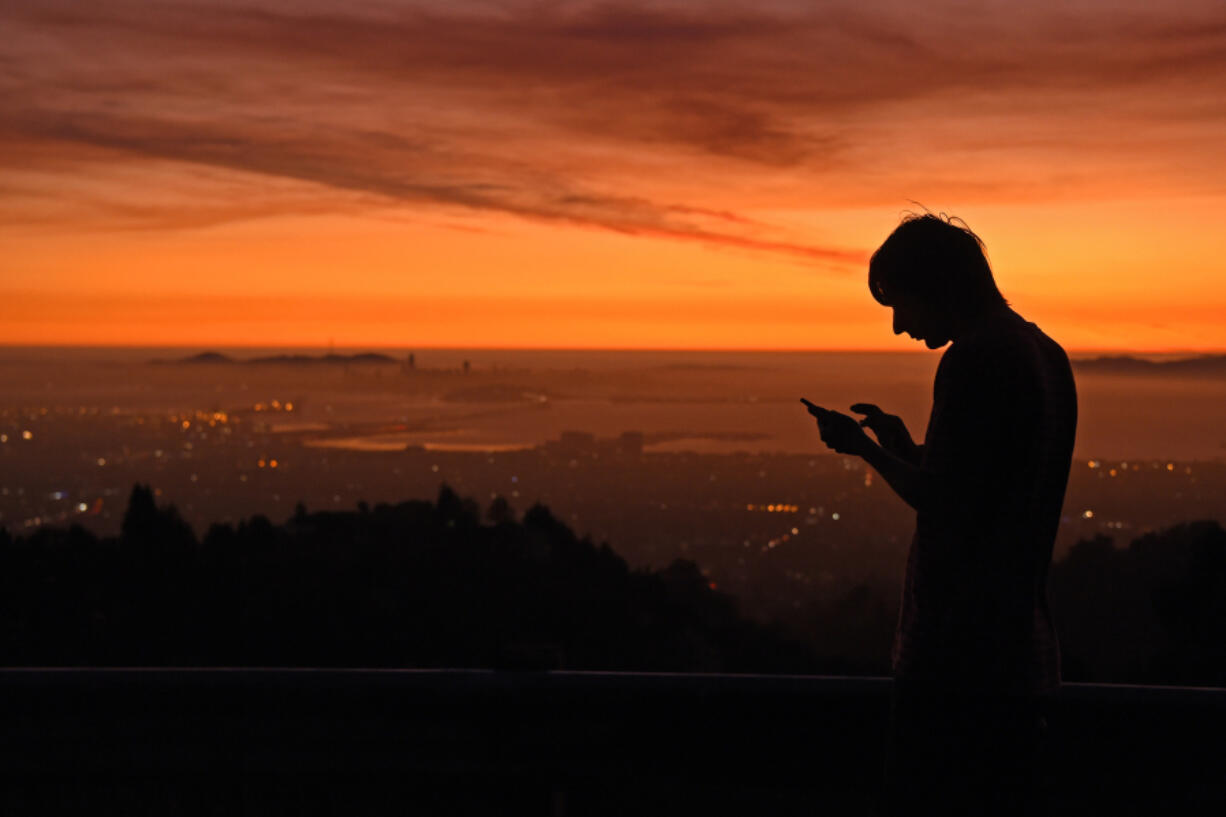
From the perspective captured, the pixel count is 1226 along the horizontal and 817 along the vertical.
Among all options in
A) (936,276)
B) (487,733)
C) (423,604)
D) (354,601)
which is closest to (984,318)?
(936,276)

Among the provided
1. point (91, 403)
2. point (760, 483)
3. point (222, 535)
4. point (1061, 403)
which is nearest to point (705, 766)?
point (1061, 403)

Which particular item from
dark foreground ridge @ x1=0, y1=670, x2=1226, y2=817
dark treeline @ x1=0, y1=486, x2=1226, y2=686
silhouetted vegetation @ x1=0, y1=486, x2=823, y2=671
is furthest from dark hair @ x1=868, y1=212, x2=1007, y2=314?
silhouetted vegetation @ x1=0, y1=486, x2=823, y2=671

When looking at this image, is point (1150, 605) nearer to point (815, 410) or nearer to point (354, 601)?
point (354, 601)

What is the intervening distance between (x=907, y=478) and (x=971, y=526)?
160 mm

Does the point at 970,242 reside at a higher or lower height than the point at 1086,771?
higher

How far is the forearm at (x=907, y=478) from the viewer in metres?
2.21

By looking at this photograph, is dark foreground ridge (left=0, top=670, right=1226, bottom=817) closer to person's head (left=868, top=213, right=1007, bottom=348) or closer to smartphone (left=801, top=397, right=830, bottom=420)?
smartphone (left=801, top=397, right=830, bottom=420)

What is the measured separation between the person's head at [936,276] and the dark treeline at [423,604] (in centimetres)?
912

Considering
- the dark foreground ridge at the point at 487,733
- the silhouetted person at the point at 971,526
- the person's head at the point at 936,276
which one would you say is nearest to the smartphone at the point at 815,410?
the silhouetted person at the point at 971,526

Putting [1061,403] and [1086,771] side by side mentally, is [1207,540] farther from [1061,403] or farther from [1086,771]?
[1061,403]

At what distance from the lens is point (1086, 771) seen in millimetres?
2969

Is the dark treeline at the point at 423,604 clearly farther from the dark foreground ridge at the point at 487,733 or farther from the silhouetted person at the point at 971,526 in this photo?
the silhouetted person at the point at 971,526

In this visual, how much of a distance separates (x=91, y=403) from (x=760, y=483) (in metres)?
21.0

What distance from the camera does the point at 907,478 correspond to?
2.23 meters
